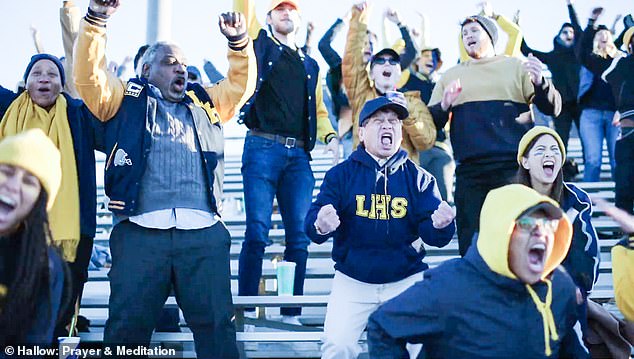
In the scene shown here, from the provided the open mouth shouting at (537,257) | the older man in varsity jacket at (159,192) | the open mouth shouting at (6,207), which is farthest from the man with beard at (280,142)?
the open mouth shouting at (537,257)

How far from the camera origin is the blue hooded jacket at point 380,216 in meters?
4.48

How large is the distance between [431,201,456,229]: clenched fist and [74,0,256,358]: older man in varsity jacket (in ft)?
3.54

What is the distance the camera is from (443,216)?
14.1 feet

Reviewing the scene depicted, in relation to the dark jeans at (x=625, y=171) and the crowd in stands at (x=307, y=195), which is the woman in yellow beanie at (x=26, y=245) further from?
the dark jeans at (x=625, y=171)

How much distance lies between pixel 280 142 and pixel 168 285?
1490 millimetres

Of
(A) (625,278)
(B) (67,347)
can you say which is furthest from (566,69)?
(B) (67,347)

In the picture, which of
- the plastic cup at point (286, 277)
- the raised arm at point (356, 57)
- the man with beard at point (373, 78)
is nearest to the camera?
the plastic cup at point (286, 277)

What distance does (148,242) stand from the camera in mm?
4320

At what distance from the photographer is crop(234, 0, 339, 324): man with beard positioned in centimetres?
534

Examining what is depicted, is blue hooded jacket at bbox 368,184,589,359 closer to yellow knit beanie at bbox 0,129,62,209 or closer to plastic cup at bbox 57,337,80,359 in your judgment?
yellow knit beanie at bbox 0,129,62,209

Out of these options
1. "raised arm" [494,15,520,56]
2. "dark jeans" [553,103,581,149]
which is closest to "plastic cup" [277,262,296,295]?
"raised arm" [494,15,520,56]

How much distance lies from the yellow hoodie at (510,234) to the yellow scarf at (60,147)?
2215mm

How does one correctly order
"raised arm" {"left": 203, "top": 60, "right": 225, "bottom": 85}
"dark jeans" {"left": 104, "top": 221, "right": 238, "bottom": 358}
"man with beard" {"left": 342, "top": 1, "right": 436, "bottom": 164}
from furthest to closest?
"raised arm" {"left": 203, "top": 60, "right": 225, "bottom": 85}
"man with beard" {"left": 342, "top": 1, "right": 436, "bottom": 164}
"dark jeans" {"left": 104, "top": 221, "right": 238, "bottom": 358}

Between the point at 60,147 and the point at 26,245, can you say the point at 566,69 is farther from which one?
the point at 26,245
